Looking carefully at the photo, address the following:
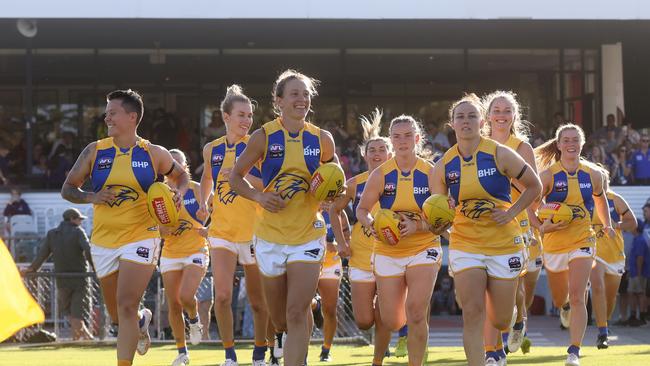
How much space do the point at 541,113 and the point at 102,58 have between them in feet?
32.4

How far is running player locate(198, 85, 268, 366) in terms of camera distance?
10875 millimetres

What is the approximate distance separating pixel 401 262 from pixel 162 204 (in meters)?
1.93

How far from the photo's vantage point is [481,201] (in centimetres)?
898

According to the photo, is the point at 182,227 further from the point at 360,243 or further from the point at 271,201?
the point at 271,201

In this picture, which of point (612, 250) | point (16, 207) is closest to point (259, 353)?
point (612, 250)

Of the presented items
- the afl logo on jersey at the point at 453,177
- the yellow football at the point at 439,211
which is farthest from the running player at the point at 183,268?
the yellow football at the point at 439,211

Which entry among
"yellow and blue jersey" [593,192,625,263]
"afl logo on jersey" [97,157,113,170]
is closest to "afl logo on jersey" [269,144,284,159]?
"afl logo on jersey" [97,157,113,170]

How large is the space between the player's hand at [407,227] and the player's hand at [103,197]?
86.3 inches

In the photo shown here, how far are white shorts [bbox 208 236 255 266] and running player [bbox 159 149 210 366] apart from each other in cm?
108

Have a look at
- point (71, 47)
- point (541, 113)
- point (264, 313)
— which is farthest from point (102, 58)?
point (264, 313)

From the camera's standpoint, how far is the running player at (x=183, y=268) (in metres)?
12.3

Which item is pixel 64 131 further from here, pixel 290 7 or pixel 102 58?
pixel 290 7

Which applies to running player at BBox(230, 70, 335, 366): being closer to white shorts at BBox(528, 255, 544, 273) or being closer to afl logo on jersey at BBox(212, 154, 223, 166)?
afl logo on jersey at BBox(212, 154, 223, 166)

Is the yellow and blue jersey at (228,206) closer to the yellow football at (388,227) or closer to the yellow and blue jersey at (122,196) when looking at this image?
the yellow and blue jersey at (122,196)
